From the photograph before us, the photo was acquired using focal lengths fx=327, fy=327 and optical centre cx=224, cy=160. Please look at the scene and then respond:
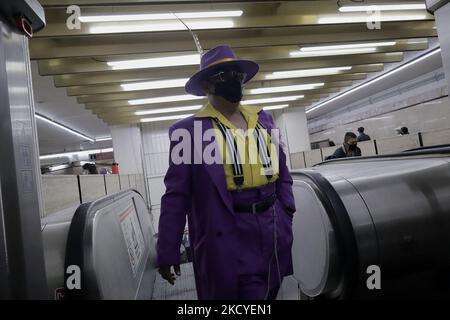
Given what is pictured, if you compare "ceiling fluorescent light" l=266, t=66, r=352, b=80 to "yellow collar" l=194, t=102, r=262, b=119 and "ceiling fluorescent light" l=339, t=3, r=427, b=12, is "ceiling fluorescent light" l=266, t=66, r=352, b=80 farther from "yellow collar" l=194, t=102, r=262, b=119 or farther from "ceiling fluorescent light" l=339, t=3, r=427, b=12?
"yellow collar" l=194, t=102, r=262, b=119

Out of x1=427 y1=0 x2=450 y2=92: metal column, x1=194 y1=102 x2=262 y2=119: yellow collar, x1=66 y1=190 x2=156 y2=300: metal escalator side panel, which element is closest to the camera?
x1=66 y1=190 x2=156 y2=300: metal escalator side panel

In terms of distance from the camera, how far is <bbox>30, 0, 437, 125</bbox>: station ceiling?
132 inches

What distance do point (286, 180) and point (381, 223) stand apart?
568mm

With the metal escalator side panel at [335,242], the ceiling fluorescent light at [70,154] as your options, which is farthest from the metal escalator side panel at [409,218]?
the ceiling fluorescent light at [70,154]

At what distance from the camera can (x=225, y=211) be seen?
142 cm

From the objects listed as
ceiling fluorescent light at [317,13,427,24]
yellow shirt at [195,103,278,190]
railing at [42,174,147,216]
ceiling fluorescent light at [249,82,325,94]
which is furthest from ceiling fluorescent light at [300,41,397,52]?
yellow shirt at [195,103,278,190]

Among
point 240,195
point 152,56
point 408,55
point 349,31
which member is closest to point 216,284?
point 240,195

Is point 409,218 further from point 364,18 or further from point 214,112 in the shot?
point 364,18

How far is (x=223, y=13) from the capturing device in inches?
136

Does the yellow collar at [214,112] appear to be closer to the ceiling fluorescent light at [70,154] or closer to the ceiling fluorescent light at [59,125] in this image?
the ceiling fluorescent light at [59,125]

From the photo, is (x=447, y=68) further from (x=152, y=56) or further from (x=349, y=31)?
(x=152, y=56)

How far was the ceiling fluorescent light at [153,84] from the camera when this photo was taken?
545 cm

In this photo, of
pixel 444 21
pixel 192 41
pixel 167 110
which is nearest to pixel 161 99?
pixel 167 110

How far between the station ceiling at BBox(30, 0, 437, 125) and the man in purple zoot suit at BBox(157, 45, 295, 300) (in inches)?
76.0
